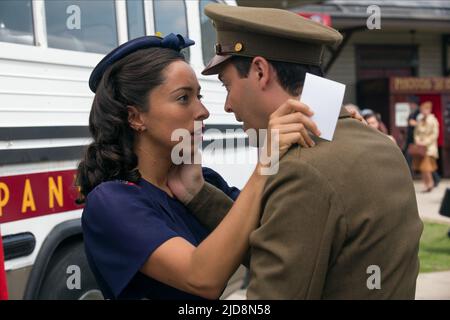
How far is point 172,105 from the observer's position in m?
2.06

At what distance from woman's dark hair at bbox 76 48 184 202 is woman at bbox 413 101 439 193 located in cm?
1116

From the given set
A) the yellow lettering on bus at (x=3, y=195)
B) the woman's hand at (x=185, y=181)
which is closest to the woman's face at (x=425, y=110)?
the yellow lettering on bus at (x=3, y=195)

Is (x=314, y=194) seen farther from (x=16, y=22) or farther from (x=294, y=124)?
(x=16, y=22)

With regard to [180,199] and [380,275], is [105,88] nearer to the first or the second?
[180,199]

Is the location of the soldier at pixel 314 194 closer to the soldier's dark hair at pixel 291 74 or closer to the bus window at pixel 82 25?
the soldier's dark hair at pixel 291 74

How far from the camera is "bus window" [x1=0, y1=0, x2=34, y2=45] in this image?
307 centimetres

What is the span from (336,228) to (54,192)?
2.09 metres

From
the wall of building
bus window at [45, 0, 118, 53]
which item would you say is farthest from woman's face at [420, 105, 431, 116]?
bus window at [45, 0, 118, 53]

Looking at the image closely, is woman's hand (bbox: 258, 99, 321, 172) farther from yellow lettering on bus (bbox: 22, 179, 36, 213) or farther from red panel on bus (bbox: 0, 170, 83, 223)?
yellow lettering on bus (bbox: 22, 179, 36, 213)

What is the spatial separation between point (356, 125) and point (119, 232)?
2.39ft

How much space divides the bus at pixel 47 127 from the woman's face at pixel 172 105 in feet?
3.74

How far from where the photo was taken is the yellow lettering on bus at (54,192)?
3.24 m

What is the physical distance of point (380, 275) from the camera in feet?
5.33
